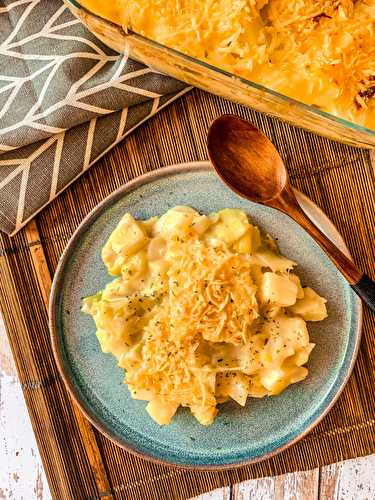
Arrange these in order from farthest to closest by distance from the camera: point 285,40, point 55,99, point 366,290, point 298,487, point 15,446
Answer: point 15,446 < point 298,487 < point 55,99 < point 366,290 < point 285,40

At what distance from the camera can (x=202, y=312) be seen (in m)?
1.39

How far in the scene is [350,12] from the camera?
1.18 m

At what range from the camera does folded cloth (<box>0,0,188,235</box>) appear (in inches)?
58.2

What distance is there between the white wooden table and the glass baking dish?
82cm

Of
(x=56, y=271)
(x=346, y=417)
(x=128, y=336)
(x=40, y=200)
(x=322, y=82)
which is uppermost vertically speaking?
(x=322, y=82)

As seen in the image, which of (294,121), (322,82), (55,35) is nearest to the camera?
(322,82)

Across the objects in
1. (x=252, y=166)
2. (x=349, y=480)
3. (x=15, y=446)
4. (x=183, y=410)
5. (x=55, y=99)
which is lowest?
(x=349, y=480)

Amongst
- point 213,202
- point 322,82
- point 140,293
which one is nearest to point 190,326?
point 140,293

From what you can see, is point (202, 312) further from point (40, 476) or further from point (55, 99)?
point (40, 476)

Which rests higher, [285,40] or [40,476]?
[285,40]

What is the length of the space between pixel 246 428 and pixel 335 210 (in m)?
0.54

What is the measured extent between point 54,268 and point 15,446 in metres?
0.57

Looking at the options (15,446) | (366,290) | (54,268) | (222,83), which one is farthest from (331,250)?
(15,446)

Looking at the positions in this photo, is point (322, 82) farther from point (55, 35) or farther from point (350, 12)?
point (55, 35)
